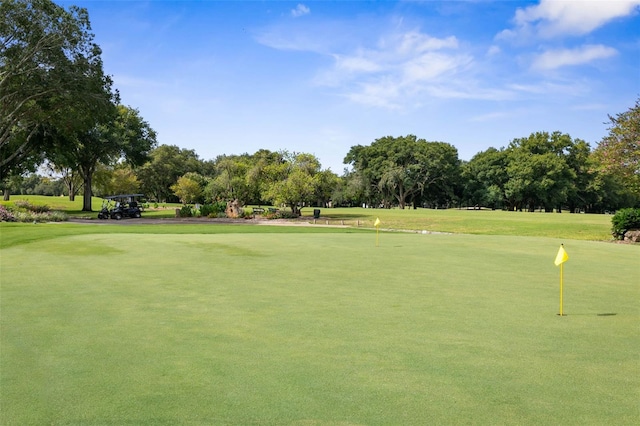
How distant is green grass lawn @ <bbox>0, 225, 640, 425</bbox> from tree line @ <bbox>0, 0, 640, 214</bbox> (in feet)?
71.3

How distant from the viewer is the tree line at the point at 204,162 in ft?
102

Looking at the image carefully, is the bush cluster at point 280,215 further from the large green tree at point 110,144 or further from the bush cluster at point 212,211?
the large green tree at point 110,144

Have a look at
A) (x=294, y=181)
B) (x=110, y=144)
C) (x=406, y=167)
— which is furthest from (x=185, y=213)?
(x=406, y=167)

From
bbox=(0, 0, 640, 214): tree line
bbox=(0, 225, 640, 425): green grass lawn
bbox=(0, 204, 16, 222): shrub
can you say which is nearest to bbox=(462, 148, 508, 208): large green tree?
bbox=(0, 0, 640, 214): tree line

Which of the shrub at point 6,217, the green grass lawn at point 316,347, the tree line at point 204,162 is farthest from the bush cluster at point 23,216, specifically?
the green grass lawn at point 316,347

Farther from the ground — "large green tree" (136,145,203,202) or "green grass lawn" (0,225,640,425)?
"large green tree" (136,145,203,202)

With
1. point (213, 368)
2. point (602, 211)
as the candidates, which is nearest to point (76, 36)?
point (213, 368)

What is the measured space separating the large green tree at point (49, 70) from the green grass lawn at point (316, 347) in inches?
1064

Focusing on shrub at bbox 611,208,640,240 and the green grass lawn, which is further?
shrub at bbox 611,208,640,240

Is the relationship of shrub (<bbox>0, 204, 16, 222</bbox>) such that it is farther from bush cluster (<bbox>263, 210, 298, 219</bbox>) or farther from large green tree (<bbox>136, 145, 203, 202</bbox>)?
large green tree (<bbox>136, 145, 203, 202</bbox>)

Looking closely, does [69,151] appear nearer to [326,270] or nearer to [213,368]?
[326,270]

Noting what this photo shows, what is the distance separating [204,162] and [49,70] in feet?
278

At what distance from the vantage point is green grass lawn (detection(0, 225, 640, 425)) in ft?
11.5

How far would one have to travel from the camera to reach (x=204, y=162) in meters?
117
